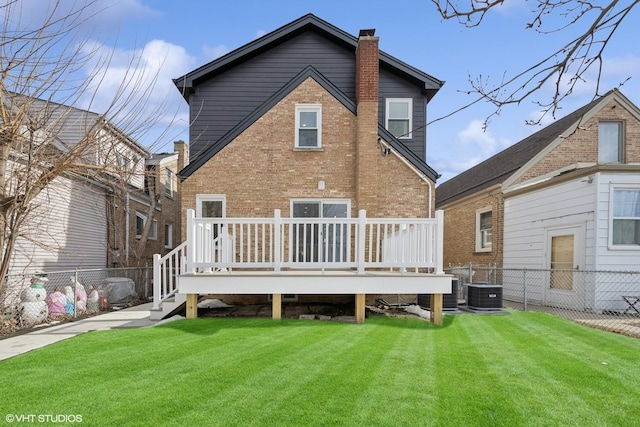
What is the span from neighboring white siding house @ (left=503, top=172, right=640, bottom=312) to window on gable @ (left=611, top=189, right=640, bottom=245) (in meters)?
0.16

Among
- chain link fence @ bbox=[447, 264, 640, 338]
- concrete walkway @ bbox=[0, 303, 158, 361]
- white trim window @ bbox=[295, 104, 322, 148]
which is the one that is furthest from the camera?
white trim window @ bbox=[295, 104, 322, 148]

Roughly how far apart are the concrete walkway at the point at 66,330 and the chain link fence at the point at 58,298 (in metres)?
0.71

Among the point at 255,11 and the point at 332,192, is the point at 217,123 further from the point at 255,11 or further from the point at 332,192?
the point at 255,11

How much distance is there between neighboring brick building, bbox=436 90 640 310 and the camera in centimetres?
914

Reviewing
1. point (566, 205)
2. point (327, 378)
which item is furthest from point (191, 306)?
point (566, 205)

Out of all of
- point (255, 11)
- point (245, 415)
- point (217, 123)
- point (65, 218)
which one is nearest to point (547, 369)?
point (245, 415)

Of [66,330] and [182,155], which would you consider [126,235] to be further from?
[66,330]

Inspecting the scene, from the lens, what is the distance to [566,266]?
10234mm

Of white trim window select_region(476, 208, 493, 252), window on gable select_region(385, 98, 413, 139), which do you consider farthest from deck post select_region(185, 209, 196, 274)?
white trim window select_region(476, 208, 493, 252)

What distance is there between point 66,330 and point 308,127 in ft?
24.1

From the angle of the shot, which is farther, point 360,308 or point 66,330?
point 360,308

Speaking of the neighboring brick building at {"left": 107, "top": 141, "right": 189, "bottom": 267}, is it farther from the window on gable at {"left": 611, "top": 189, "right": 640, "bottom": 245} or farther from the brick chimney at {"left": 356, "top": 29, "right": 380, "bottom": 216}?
the window on gable at {"left": 611, "top": 189, "right": 640, "bottom": 245}

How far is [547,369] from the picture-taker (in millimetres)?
4371

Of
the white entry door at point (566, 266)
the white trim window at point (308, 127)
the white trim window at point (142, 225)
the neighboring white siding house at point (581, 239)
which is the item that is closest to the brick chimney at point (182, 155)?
the white trim window at point (142, 225)
